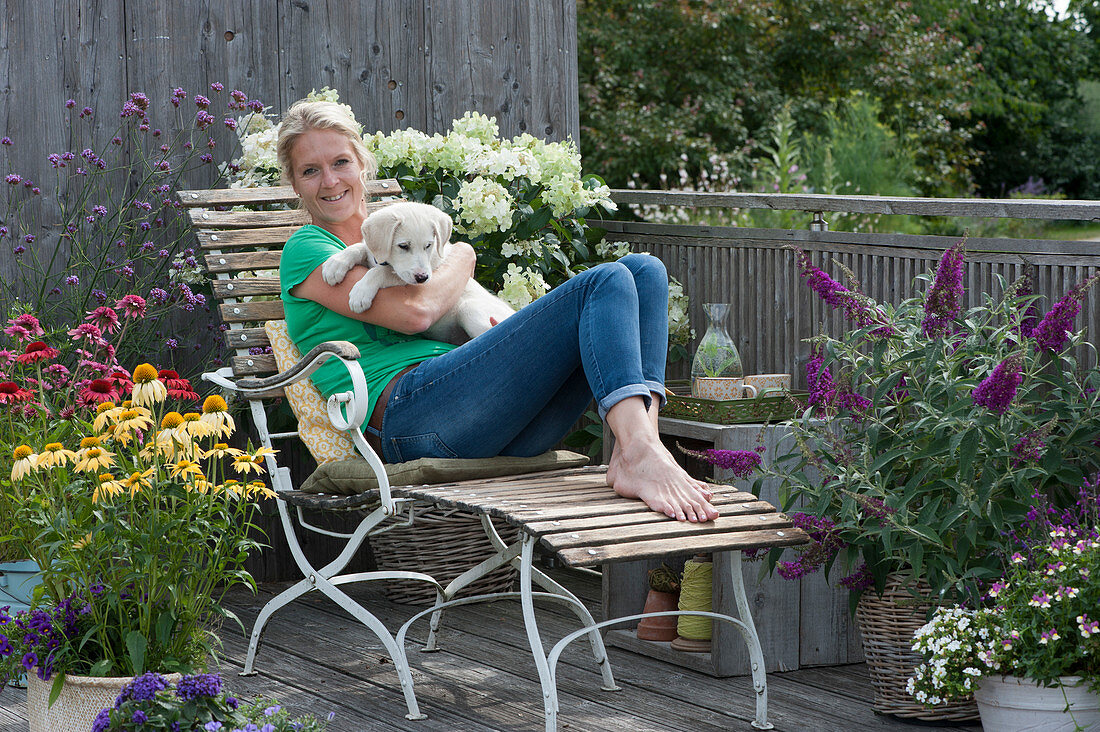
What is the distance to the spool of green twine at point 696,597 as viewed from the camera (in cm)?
323

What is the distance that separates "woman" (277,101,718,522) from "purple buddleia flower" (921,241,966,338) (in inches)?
23.7

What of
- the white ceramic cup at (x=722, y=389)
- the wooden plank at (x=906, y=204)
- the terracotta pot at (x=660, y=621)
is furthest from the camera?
the terracotta pot at (x=660, y=621)

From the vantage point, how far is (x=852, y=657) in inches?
130

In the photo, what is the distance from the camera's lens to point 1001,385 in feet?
7.95

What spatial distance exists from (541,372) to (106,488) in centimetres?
102

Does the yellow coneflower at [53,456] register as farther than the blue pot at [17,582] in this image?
No

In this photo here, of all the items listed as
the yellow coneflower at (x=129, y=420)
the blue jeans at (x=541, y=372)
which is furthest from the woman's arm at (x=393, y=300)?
the yellow coneflower at (x=129, y=420)

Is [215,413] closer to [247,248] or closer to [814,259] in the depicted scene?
[247,248]

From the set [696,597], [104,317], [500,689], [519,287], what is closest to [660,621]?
[696,597]

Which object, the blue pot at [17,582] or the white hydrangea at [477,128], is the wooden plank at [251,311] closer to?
the blue pot at [17,582]

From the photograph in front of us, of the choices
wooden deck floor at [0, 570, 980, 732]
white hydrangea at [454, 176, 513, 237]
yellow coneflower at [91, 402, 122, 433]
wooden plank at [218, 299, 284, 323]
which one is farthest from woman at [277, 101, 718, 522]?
yellow coneflower at [91, 402, 122, 433]

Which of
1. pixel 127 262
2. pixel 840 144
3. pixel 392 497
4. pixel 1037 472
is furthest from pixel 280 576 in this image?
pixel 840 144

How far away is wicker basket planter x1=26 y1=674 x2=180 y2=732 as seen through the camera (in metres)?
2.44

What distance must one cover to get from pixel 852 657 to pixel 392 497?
1.28 metres
